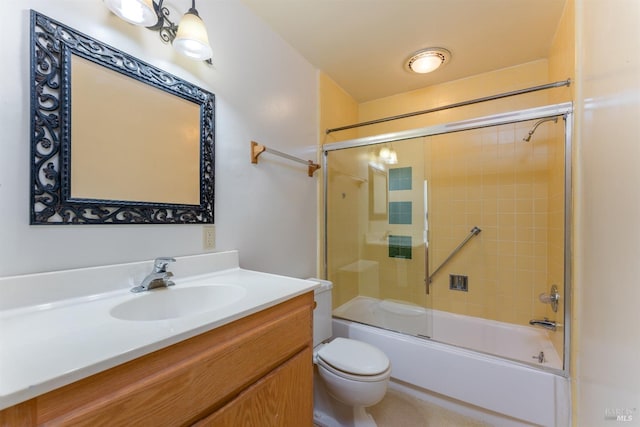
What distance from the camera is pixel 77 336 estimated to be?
0.57 meters

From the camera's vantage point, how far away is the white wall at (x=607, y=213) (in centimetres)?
66

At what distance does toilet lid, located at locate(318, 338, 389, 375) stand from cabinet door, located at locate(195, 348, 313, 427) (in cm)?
36

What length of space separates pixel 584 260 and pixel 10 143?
2.20 m

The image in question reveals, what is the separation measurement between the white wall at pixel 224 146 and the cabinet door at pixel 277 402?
Result: 2.14ft

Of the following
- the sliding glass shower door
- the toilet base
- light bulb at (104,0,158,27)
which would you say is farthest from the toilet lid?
light bulb at (104,0,158,27)

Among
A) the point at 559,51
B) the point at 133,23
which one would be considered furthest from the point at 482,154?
the point at 133,23

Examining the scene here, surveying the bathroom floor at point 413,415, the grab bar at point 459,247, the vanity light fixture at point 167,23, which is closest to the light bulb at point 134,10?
the vanity light fixture at point 167,23

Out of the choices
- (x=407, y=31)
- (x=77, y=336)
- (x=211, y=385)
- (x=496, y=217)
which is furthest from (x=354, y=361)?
(x=407, y=31)

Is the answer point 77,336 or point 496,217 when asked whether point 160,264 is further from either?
point 496,217

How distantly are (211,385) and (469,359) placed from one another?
148 centimetres

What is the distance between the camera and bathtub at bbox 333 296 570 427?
1320 millimetres

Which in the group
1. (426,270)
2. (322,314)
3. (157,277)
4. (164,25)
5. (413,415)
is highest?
(164,25)

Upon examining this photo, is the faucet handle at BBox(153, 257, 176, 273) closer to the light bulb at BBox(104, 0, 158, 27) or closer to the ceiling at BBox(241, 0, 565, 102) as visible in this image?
the light bulb at BBox(104, 0, 158, 27)

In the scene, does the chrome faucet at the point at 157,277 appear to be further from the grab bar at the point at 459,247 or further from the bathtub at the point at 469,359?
the grab bar at the point at 459,247
